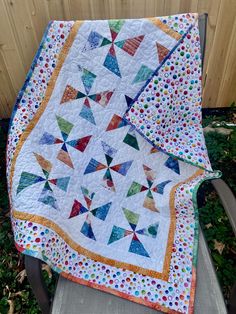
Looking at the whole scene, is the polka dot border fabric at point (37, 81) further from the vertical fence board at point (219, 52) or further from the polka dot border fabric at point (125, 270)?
the vertical fence board at point (219, 52)

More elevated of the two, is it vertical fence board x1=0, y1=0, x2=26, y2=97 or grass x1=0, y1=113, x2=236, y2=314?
vertical fence board x1=0, y1=0, x2=26, y2=97

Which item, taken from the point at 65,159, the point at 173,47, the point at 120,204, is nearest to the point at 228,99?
the point at 173,47

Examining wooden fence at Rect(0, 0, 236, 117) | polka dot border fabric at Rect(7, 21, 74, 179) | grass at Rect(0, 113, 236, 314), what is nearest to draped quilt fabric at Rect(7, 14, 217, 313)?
A: polka dot border fabric at Rect(7, 21, 74, 179)

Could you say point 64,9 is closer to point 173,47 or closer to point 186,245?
point 173,47

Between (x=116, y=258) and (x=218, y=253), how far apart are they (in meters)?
0.61

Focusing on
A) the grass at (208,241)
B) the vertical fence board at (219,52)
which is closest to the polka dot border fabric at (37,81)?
the grass at (208,241)

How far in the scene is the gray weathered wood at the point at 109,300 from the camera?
0.94m

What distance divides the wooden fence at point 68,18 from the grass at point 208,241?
0.39 metres

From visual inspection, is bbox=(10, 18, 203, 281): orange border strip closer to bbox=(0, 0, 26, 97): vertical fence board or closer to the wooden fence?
the wooden fence

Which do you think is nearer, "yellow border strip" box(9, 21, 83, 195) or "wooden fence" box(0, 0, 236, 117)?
"yellow border strip" box(9, 21, 83, 195)

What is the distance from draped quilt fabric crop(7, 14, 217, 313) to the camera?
3.31 ft

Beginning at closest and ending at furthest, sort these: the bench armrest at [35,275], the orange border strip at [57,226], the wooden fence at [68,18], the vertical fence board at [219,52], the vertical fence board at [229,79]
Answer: the bench armrest at [35,275], the orange border strip at [57,226], the wooden fence at [68,18], the vertical fence board at [219,52], the vertical fence board at [229,79]

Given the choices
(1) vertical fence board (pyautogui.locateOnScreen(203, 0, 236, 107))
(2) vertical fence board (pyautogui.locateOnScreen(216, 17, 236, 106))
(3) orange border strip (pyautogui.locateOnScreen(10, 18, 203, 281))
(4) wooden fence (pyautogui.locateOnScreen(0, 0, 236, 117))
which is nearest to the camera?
(3) orange border strip (pyautogui.locateOnScreen(10, 18, 203, 281))

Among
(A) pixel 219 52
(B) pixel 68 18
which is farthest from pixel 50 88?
(A) pixel 219 52
